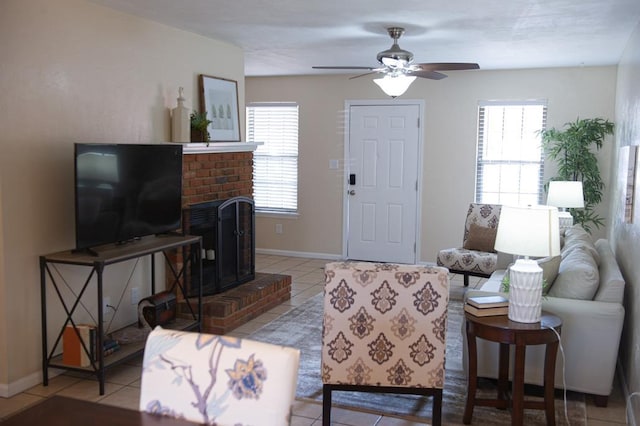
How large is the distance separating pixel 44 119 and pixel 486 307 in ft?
9.09

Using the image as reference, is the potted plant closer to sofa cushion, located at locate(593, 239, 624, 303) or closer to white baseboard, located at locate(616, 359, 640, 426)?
sofa cushion, located at locate(593, 239, 624, 303)

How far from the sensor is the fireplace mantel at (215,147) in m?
4.88

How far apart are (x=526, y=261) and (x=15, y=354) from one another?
2.94m

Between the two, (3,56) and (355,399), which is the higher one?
(3,56)

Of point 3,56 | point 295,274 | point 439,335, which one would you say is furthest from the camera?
point 295,274

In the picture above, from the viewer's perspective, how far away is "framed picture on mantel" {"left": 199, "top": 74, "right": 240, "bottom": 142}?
5293mm

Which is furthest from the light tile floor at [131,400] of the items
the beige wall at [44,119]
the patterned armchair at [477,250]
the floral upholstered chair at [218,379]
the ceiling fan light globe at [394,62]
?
the ceiling fan light globe at [394,62]

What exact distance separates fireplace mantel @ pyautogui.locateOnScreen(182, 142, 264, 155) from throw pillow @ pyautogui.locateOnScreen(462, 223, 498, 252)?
2.35 meters

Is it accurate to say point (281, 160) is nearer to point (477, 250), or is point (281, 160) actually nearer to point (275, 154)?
point (275, 154)

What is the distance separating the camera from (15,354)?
12.0ft

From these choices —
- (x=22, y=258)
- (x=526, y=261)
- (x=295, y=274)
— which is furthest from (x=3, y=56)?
(x=295, y=274)

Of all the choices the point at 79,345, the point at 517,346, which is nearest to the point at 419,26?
the point at 517,346

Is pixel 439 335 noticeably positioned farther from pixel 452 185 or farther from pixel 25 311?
pixel 452 185

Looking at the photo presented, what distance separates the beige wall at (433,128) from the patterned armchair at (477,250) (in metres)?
0.86
